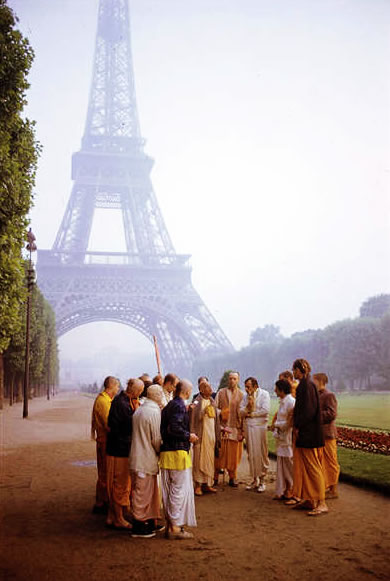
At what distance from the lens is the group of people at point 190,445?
270 inches

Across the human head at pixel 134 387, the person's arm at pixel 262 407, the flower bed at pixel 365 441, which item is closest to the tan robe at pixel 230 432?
the person's arm at pixel 262 407

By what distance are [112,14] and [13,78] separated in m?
68.2

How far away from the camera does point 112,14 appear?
2859 inches

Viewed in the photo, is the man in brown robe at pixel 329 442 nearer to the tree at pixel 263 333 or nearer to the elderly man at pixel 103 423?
the elderly man at pixel 103 423

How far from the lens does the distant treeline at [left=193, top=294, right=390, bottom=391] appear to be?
156 ft

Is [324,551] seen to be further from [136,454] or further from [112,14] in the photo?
[112,14]

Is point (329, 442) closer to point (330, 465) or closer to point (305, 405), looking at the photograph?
point (330, 465)

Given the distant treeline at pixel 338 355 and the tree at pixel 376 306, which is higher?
the tree at pixel 376 306

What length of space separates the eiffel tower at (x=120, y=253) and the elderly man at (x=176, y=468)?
5295cm

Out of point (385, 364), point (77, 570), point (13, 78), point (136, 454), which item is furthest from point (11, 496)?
point (385, 364)

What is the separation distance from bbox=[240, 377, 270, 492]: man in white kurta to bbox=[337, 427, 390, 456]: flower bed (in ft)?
13.6

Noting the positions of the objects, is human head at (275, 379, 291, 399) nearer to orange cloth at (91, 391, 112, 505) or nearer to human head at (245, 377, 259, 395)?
human head at (245, 377, 259, 395)

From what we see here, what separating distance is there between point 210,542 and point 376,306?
2618 inches

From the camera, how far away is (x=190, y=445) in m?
7.57
